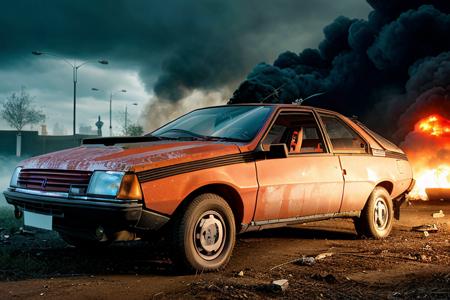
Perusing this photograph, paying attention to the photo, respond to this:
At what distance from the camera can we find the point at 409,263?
5.45 meters

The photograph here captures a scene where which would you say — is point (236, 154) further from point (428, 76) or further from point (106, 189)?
point (428, 76)

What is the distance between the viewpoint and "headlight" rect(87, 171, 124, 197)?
436 cm

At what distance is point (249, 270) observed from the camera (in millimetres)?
5078

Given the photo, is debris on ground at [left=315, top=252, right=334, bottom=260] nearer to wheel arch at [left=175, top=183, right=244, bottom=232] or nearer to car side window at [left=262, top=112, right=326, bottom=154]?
wheel arch at [left=175, top=183, right=244, bottom=232]

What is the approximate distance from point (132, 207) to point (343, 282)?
1.89 metres

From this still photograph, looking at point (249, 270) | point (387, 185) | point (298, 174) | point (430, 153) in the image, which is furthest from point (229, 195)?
point (430, 153)

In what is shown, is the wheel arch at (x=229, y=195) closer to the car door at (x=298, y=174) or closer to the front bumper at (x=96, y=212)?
the car door at (x=298, y=174)

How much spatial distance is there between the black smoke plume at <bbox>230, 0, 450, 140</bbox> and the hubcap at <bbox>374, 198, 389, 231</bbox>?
1997 cm

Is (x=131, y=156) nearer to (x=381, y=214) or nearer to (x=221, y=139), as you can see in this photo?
(x=221, y=139)

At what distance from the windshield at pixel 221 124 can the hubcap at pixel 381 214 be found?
7.47ft

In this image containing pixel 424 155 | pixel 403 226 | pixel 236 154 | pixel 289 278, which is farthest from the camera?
pixel 424 155

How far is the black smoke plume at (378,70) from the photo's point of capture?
29.2 meters

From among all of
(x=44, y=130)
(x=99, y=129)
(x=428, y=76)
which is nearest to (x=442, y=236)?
(x=428, y=76)

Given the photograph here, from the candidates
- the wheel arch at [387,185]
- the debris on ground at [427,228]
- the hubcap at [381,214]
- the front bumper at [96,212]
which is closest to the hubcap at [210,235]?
the front bumper at [96,212]
